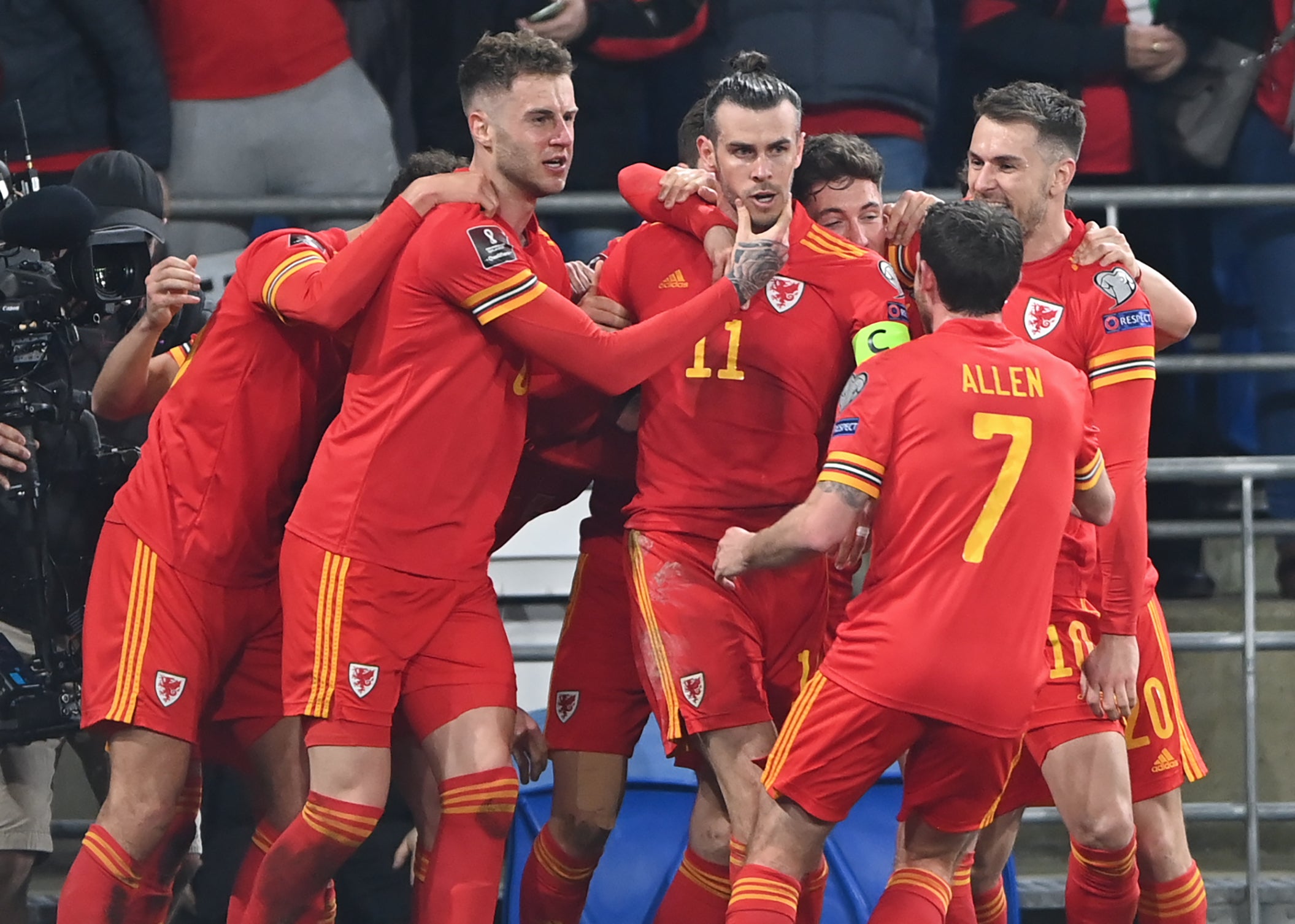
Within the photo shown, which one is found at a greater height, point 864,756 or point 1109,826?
point 864,756

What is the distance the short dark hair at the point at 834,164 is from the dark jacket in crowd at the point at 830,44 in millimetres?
1516

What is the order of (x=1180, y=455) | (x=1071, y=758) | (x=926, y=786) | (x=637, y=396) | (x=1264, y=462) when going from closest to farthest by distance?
1. (x=926, y=786)
2. (x=1071, y=758)
3. (x=637, y=396)
4. (x=1264, y=462)
5. (x=1180, y=455)

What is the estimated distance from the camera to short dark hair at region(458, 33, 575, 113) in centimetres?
466

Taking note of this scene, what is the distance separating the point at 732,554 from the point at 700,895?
40.5 inches

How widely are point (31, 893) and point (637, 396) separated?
275 centimetres

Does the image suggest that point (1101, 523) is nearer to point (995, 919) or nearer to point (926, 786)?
point (926, 786)

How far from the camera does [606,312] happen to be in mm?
4910

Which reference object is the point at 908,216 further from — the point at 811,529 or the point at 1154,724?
the point at 1154,724

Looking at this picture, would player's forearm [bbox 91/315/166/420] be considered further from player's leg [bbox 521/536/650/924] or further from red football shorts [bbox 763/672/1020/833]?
red football shorts [bbox 763/672/1020/833]

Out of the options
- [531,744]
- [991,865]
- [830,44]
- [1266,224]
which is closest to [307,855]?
[531,744]

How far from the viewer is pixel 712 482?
15.5 ft

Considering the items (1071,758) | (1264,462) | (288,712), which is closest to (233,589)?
(288,712)

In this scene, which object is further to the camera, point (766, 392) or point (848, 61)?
point (848, 61)

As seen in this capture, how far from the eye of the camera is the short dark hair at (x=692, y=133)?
510 centimetres
